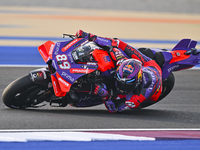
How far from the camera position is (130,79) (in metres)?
4.63

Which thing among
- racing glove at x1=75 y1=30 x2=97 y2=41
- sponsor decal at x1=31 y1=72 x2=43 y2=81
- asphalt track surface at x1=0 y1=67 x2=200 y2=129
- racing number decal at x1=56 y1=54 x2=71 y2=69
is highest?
racing glove at x1=75 y1=30 x2=97 y2=41

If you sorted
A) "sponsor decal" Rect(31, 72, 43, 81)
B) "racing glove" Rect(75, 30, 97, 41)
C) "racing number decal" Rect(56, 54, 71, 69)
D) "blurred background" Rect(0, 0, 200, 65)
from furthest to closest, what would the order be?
"blurred background" Rect(0, 0, 200, 65), "racing glove" Rect(75, 30, 97, 41), "sponsor decal" Rect(31, 72, 43, 81), "racing number decal" Rect(56, 54, 71, 69)

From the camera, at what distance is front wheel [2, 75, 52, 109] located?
498cm

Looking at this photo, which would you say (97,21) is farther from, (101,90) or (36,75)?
(101,90)

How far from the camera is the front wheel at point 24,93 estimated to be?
16.3ft

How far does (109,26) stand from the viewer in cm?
1738

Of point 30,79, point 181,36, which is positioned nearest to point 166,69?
point 30,79

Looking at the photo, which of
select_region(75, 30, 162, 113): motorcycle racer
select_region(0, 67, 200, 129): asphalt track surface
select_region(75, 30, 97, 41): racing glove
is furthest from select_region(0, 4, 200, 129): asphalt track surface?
select_region(75, 30, 97, 41): racing glove

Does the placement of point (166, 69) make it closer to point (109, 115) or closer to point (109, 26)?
point (109, 115)

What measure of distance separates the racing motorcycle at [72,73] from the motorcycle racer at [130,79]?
0.10m

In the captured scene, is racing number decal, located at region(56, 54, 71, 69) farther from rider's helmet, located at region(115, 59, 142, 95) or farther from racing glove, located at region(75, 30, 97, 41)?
Answer: rider's helmet, located at region(115, 59, 142, 95)

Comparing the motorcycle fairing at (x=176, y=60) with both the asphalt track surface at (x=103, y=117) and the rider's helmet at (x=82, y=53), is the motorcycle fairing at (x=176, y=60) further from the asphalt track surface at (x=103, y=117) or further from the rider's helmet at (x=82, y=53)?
the rider's helmet at (x=82, y=53)

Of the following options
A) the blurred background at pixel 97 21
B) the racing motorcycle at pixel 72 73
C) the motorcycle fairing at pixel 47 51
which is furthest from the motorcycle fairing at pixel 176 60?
the blurred background at pixel 97 21

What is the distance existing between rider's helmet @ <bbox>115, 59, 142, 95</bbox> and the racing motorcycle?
0.26 metres
